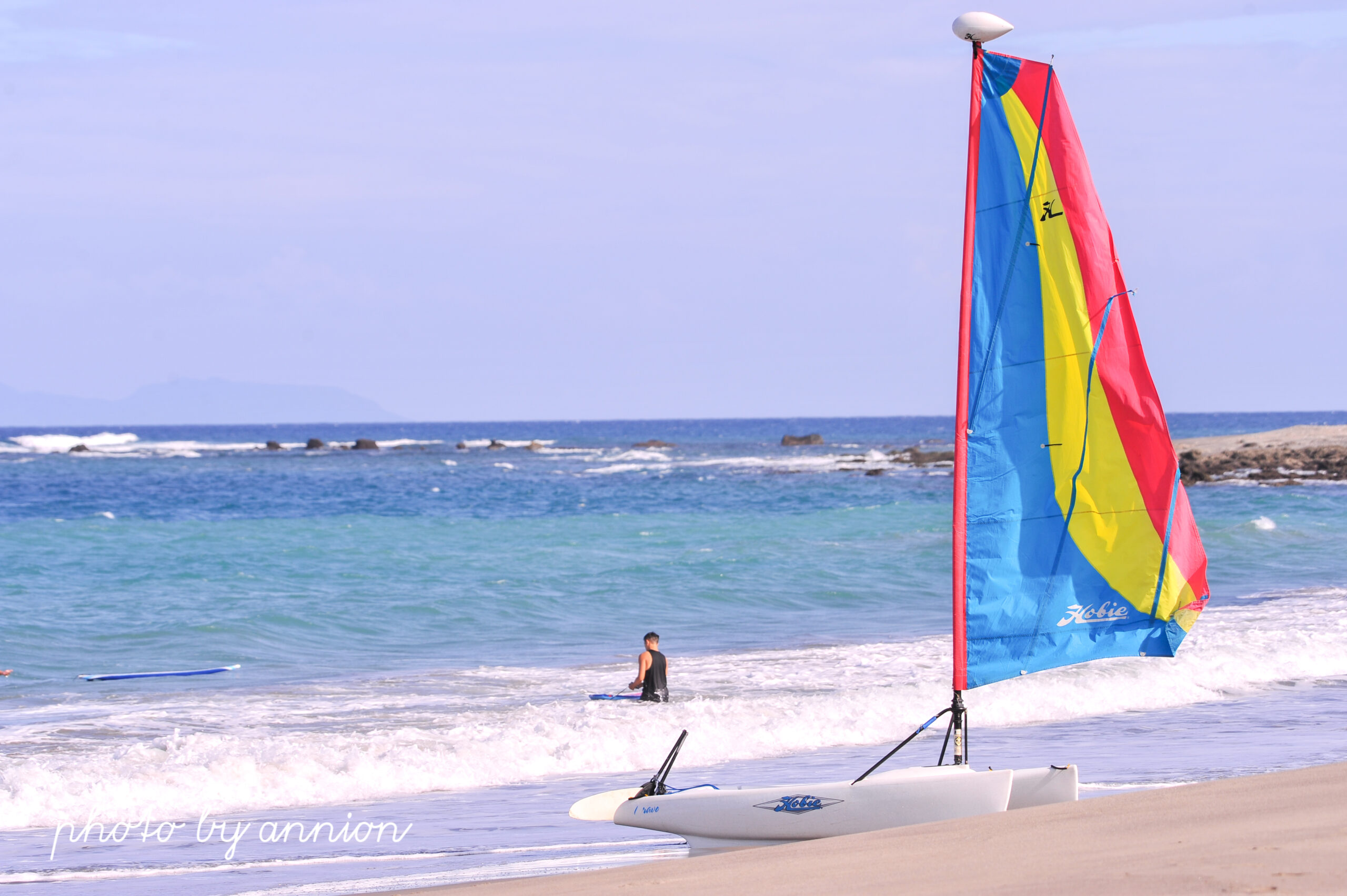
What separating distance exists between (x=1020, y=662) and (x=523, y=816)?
160 inches

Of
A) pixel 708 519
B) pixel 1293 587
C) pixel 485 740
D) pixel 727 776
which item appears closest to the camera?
pixel 727 776

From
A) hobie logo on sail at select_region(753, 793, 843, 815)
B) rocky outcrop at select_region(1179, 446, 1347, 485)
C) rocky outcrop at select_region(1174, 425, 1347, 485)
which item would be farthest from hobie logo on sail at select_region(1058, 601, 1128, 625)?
rocky outcrop at select_region(1179, 446, 1347, 485)

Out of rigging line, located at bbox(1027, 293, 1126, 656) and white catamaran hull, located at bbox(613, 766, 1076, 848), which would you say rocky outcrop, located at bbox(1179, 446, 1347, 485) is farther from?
white catamaran hull, located at bbox(613, 766, 1076, 848)

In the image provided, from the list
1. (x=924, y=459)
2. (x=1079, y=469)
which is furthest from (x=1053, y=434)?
(x=924, y=459)

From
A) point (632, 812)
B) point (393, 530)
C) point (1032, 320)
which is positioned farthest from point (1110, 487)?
point (393, 530)

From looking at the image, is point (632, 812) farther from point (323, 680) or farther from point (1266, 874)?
point (323, 680)

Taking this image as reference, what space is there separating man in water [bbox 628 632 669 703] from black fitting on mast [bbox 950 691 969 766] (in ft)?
18.8

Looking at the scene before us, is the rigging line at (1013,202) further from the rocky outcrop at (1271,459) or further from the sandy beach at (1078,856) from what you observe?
the rocky outcrop at (1271,459)

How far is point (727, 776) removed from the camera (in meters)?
10.5

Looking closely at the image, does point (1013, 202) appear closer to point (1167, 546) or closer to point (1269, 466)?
point (1167, 546)

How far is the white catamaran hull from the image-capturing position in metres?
6.85

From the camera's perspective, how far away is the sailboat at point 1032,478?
691cm

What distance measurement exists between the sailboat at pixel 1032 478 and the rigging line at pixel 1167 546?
0.01 m

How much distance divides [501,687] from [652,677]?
247 centimetres
